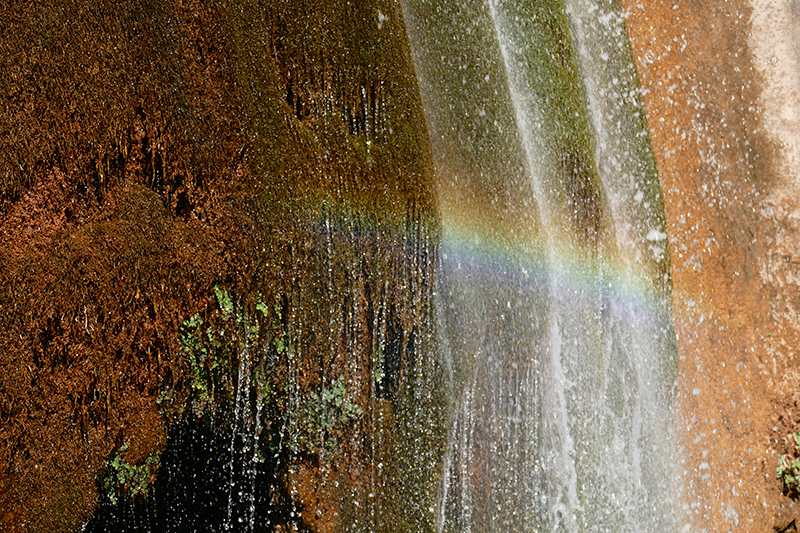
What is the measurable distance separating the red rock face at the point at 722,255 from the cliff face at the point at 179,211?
1.87 m

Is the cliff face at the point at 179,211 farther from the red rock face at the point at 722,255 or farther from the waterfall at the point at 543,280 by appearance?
the red rock face at the point at 722,255

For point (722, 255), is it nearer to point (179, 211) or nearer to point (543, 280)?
point (543, 280)

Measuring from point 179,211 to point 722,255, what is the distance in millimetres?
3827

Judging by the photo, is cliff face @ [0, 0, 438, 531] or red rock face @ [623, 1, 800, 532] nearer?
cliff face @ [0, 0, 438, 531]

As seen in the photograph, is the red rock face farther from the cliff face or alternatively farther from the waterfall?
the cliff face

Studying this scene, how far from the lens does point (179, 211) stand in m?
4.44

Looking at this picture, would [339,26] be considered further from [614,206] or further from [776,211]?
[776,211]

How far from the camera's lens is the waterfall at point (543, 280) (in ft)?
13.6

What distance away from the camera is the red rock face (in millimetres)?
4355

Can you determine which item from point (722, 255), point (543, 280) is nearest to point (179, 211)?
point (543, 280)

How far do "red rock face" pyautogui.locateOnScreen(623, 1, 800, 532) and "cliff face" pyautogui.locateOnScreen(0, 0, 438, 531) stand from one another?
1.87m

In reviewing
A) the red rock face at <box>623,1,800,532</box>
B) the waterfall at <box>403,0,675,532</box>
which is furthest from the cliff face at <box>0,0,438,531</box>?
the red rock face at <box>623,1,800,532</box>

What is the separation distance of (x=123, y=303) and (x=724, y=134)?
4.42 m

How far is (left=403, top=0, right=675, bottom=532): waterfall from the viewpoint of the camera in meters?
4.16
